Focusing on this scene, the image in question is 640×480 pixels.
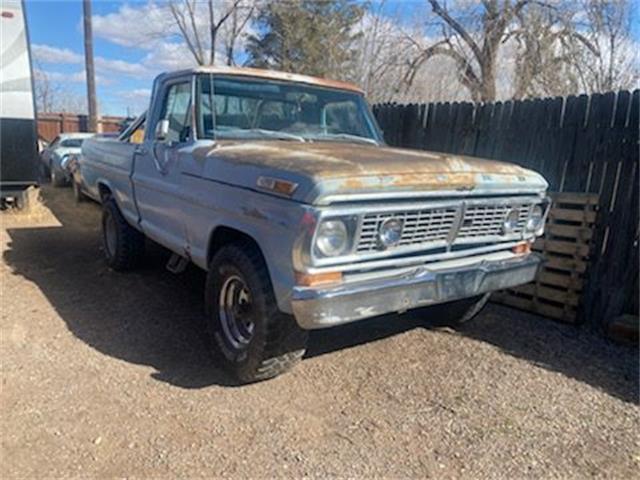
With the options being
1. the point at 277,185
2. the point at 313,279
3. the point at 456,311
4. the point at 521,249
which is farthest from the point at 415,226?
the point at 456,311

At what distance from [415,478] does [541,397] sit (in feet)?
4.42

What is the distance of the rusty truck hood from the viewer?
2.80m

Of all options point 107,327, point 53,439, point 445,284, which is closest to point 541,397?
point 445,284

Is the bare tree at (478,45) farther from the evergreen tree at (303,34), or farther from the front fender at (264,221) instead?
the front fender at (264,221)

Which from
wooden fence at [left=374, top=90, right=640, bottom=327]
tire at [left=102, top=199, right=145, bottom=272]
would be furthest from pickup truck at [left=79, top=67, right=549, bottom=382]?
wooden fence at [left=374, top=90, right=640, bottom=327]

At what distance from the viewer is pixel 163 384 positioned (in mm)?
3490

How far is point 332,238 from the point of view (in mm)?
2865

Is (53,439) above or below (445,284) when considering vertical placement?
below

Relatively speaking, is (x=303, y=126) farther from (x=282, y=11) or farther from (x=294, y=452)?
(x=282, y=11)

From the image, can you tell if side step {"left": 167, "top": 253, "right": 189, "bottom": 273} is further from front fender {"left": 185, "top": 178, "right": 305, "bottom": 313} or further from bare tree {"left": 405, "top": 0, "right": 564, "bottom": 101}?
bare tree {"left": 405, "top": 0, "right": 564, "bottom": 101}

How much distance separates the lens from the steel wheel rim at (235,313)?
3566 mm

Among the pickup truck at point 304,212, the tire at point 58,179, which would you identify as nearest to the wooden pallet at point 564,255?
the pickup truck at point 304,212

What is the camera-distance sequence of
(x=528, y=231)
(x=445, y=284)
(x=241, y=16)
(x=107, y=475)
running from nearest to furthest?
(x=107, y=475)
(x=445, y=284)
(x=528, y=231)
(x=241, y=16)

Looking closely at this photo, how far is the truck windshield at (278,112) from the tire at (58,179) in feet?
36.9
